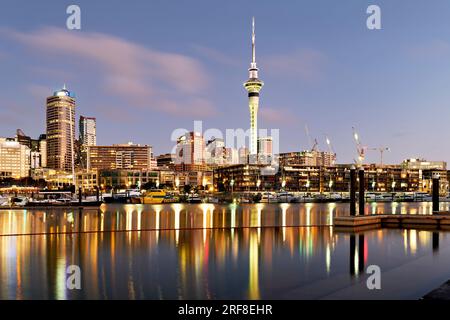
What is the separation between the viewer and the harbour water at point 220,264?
55.0 ft

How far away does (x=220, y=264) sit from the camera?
73.1ft

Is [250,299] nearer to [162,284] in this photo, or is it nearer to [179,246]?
[162,284]

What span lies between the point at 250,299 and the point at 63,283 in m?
7.22

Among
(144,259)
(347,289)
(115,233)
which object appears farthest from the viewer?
(115,233)

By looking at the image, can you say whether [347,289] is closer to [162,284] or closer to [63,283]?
[162,284]

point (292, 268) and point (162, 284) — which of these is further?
point (292, 268)

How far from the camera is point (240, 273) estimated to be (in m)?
20.1

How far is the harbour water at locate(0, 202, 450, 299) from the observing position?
55.0 ft
